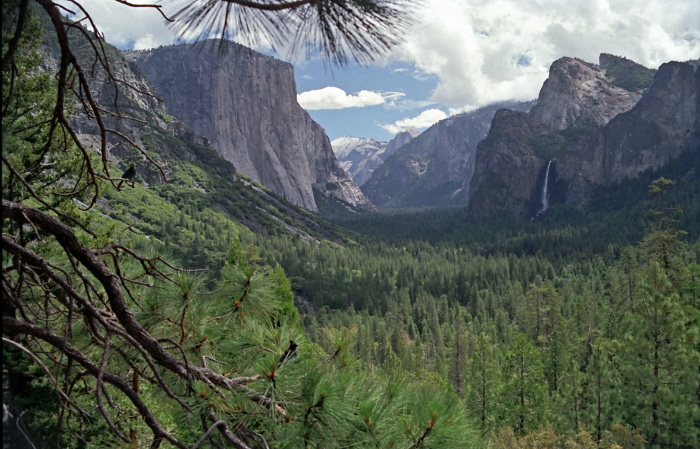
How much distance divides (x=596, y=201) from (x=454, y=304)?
95.7 m

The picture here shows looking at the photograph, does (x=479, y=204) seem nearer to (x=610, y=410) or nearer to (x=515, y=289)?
(x=515, y=289)

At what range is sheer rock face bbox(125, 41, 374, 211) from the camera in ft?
503

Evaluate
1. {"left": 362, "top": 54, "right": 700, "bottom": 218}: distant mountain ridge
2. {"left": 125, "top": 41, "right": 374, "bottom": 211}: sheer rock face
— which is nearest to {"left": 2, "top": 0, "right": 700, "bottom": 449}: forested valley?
{"left": 362, "top": 54, "right": 700, "bottom": 218}: distant mountain ridge

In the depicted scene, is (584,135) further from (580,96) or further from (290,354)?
(290,354)

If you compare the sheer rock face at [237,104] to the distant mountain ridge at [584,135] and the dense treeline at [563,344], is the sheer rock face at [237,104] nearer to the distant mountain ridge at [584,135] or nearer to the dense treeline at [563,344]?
the distant mountain ridge at [584,135]

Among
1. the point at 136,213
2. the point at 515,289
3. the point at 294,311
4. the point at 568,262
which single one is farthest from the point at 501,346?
the point at 136,213

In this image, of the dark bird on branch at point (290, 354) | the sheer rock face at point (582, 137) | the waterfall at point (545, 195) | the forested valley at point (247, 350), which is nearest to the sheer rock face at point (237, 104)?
the sheer rock face at point (582, 137)

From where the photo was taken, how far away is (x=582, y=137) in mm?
149125

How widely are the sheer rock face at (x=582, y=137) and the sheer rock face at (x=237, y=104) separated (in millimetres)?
77972

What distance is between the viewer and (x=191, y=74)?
153375mm

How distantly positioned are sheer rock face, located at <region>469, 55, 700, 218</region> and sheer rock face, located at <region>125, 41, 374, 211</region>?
77972 millimetres

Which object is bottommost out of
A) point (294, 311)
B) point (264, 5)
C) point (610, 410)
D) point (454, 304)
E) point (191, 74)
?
point (454, 304)

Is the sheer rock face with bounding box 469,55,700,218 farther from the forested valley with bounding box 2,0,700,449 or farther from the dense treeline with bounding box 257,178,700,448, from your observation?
the forested valley with bounding box 2,0,700,449

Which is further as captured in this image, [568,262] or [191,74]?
[191,74]
